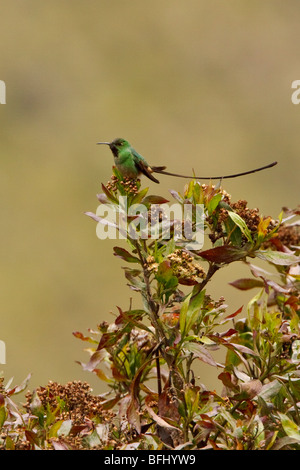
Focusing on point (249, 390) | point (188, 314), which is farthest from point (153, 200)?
point (249, 390)

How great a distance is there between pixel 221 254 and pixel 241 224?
56 mm

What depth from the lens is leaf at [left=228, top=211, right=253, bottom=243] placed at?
972mm

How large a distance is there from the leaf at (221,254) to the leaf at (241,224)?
0.09 ft

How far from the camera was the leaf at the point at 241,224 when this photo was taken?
0.97m

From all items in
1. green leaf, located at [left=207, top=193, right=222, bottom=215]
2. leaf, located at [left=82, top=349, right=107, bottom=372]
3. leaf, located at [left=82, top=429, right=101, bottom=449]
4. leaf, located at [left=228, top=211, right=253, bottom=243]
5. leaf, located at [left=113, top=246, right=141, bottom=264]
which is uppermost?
green leaf, located at [left=207, top=193, right=222, bottom=215]

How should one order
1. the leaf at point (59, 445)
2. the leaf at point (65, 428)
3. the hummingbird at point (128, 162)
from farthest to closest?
the hummingbird at point (128, 162), the leaf at point (65, 428), the leaf at point (59, 445)

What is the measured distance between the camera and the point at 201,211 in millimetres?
1032

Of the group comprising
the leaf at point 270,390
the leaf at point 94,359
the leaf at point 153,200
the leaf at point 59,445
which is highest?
the leaf at point 153,200

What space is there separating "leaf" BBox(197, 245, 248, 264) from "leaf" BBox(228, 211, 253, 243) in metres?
0.03

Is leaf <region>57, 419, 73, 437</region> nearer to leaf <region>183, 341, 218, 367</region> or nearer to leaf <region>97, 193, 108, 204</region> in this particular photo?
leaf <region>183, 341, 218, 367</region>

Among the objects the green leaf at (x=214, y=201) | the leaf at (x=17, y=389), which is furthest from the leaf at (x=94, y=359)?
the green leaf at (x=214, y=201)

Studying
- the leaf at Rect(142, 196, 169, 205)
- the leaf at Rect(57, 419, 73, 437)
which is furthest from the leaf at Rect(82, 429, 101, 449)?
the leaf at Rect(142, 196, 169, 205)

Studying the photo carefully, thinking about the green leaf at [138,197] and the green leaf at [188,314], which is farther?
the green leaf at [138,197]

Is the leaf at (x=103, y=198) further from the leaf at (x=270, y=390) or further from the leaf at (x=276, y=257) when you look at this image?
the leaf at (x=270, y=390)
